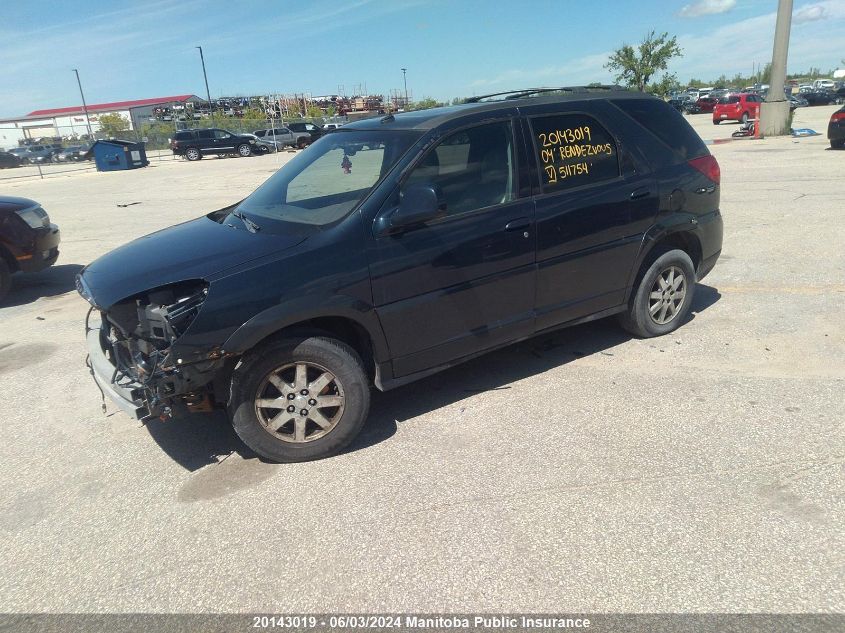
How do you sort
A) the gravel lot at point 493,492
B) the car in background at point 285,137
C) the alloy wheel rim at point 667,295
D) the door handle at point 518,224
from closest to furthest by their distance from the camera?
the gravel lot at point 493,492, the door handle at point 518,224, the alloy wheel rim at point 667,295, the car in background at point 285,137

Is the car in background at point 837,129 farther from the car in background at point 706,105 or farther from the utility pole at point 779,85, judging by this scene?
the car in background at point 706,105

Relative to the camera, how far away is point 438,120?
4012 mm

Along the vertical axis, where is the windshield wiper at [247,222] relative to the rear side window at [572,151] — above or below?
below

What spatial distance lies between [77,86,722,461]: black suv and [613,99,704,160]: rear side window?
2 centimetres

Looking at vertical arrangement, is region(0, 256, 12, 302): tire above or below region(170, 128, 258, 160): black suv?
below

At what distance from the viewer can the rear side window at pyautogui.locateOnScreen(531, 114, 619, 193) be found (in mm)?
4266

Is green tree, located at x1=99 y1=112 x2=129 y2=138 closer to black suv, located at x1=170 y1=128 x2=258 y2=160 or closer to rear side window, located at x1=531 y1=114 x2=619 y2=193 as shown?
black suv, located at x1=170 y1=128 x2=258 y2=160

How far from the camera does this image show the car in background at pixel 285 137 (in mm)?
38250

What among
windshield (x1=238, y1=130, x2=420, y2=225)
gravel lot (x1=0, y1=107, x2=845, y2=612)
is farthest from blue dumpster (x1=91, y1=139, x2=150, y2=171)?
windshield (x1=238, y1=130, x2=420, y2=225)

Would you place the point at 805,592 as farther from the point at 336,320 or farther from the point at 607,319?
the point at 607,319

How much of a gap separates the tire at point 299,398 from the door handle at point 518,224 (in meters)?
1.31

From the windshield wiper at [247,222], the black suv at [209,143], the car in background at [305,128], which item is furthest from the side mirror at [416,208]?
the car in background at [305,128]

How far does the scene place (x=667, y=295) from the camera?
5.14m

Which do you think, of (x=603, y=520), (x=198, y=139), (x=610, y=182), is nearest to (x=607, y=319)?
(x=610, y=182)
